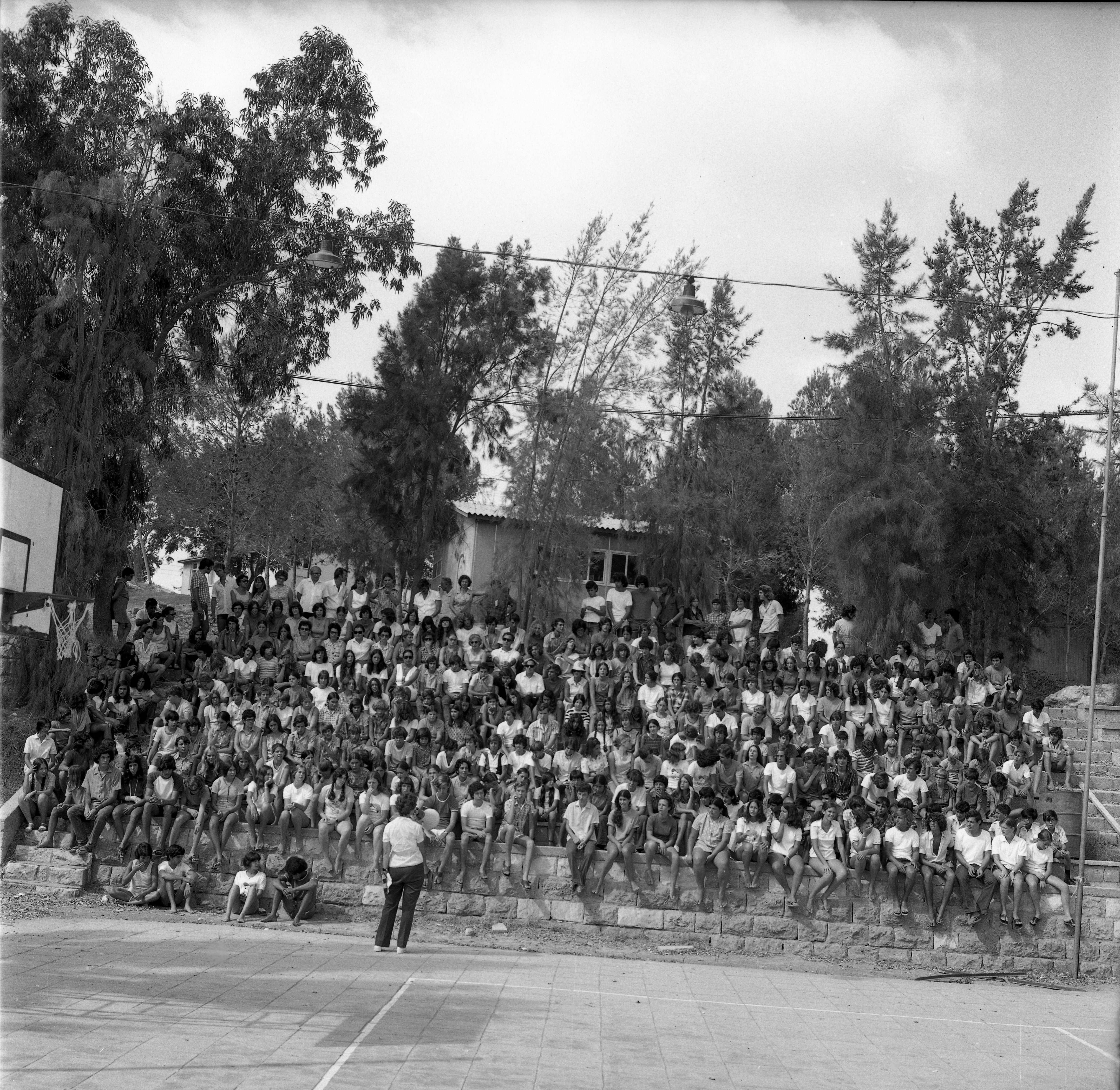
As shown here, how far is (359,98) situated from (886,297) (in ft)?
38.7

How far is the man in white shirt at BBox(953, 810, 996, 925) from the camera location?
574 inches

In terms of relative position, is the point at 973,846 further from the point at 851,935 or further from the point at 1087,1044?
the point at 1087,1044

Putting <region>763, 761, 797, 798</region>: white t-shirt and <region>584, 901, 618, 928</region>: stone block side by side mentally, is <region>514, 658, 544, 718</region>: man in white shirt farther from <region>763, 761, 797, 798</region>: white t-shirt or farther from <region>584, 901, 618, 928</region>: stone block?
<region>763, 761, 797, 798</region>: white t-shirt

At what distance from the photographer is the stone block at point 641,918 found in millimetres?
14992

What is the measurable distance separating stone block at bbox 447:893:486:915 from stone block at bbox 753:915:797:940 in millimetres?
3297

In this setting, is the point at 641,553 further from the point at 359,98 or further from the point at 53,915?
the point at 53,915

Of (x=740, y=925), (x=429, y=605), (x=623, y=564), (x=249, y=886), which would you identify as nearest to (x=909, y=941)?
(x=740, y=925)

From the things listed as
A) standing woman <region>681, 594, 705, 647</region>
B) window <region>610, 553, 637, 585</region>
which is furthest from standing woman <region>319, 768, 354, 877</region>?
window <region>610, 553, 637, 585</region>

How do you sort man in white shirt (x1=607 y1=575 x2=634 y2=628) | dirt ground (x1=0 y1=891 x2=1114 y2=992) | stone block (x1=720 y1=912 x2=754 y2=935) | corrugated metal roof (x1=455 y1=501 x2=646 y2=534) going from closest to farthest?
1. dirt ground (x1=0 y1=891 x2=1114 y2=992)
2. stone block (x1=720 y1=912 x2=754 y2=935)
3. man in white shirt (x1=607 y1=575 x2=634 y2=628)
4. corrugated metal roof (x1=455 y1=501 x2=646 y2=534)

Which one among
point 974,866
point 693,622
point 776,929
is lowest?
point 776,929

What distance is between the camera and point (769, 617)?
823 inches

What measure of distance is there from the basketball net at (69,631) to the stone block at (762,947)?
34.3ft

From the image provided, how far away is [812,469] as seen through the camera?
36188 mm

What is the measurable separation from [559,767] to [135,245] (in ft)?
35.0
